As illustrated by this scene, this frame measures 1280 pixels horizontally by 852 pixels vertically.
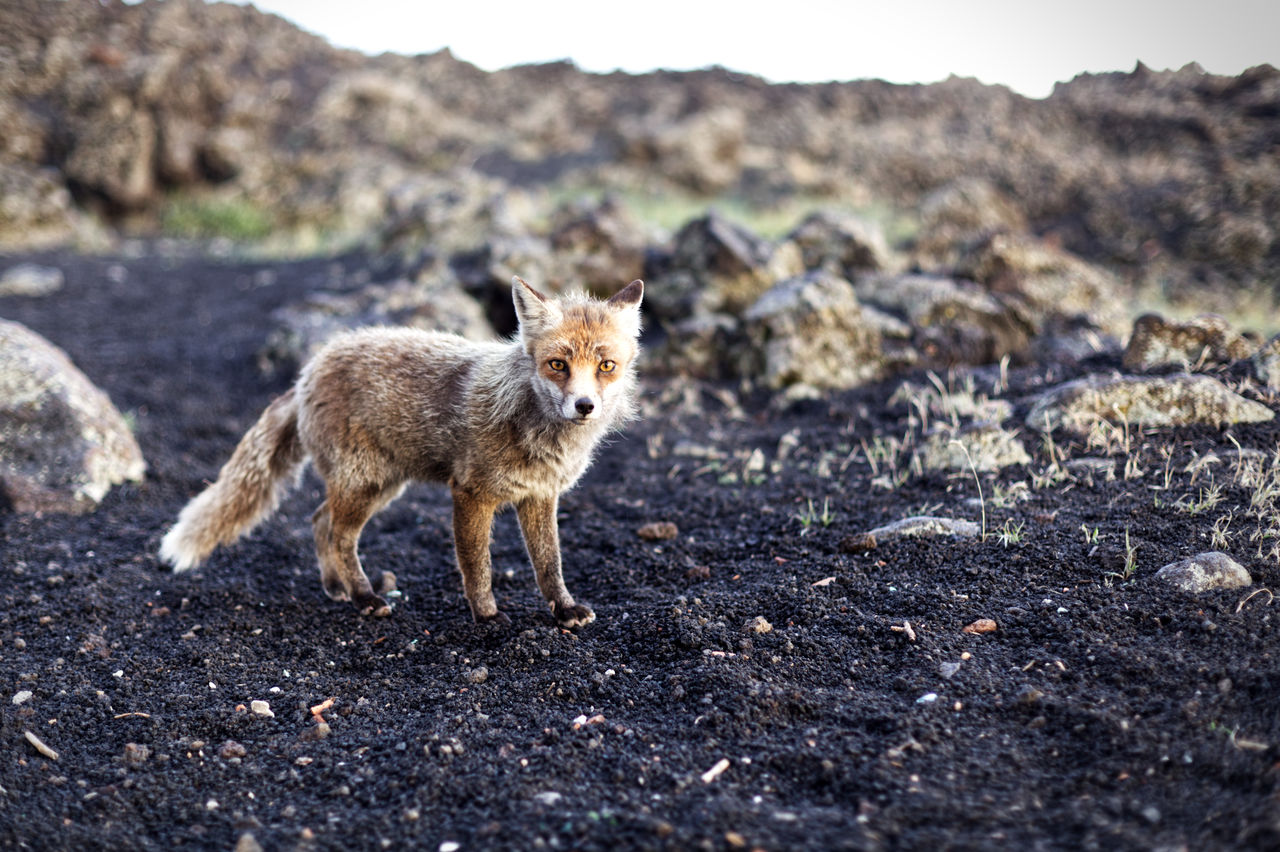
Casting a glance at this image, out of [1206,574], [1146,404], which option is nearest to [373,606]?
[1206,574]

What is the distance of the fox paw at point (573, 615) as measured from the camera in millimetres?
4102

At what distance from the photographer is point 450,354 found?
4.63 m

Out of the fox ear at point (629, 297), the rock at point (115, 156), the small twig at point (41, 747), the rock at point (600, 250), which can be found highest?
the rock at point (115, 156)

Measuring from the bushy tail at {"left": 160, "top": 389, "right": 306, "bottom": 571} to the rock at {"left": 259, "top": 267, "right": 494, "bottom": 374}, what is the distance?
3069mm

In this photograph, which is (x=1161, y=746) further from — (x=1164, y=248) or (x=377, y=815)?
(x=1164, y=248)

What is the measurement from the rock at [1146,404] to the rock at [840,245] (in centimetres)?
400

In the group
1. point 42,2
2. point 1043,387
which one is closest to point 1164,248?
point 1043,387

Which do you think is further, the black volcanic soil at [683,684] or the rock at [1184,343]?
the rock at [1184,343]

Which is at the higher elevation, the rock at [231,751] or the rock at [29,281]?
the rock at [29,281]

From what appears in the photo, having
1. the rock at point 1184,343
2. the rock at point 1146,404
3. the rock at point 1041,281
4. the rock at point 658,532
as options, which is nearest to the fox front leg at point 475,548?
the rock at point 658,532

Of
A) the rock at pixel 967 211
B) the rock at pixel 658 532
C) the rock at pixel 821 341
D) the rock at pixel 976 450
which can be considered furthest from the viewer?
the rock at pixel 967 211

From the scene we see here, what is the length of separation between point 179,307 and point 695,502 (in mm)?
8611

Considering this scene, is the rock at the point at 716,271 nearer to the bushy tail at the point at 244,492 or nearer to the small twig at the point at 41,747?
the bushy tail at the point at 244,492

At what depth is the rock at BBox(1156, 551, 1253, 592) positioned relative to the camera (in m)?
3.37
